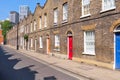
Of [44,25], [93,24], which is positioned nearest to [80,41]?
[93,24]

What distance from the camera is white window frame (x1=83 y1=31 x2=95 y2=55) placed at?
1662cm

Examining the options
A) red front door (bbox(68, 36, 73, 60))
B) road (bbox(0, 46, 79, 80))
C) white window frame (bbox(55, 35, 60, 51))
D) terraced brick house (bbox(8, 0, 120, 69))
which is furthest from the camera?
white window frame (bbox(55, 35, 60, 51))

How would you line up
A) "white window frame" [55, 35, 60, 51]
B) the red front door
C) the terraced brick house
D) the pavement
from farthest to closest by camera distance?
"white window frame" [55, 35, 60, 51] < the red front door < the terraced brick house < the pavement

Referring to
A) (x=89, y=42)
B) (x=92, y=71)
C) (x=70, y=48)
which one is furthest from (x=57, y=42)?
(x=92, y=71)

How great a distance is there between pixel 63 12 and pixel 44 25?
28.4 feet

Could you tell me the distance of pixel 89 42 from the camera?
17.2 m

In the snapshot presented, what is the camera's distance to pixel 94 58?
16125 millimetres

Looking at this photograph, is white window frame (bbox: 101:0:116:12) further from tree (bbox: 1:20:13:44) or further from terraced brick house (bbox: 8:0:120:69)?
tree (bbox: 1:20:13:44)

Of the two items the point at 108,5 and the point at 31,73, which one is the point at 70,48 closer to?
the point at 108,5

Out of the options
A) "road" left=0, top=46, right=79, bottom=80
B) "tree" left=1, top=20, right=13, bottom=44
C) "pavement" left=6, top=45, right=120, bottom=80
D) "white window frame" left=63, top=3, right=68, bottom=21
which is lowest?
"road" left=0, top=46, right=79, bottom=80

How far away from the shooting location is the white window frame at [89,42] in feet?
54.5

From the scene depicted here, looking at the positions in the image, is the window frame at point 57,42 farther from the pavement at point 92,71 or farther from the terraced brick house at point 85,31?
the pavement at point 92,71

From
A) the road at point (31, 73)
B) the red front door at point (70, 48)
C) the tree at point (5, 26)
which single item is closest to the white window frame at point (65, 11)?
the red front door at point (70, 48)

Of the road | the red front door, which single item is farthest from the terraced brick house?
the road
